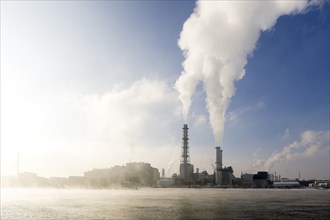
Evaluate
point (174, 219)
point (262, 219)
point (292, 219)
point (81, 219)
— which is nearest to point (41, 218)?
point (81, 219)

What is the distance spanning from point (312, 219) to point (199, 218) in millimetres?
23877

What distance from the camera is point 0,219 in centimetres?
→ 7806

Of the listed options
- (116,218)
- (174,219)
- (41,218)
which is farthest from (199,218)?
(41,218)

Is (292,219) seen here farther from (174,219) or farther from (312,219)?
(174,219)

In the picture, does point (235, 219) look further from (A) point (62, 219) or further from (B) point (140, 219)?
(A) point (62, 219)

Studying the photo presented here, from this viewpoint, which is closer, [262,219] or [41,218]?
[262,219]

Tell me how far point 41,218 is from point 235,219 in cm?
4289

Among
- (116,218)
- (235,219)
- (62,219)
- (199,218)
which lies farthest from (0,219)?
(235,219)

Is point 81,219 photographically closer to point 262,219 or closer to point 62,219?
point 62,219

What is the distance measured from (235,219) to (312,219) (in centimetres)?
1654

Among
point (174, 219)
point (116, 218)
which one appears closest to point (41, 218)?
point (116, 218)

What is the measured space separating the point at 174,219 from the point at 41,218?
30122 millimetres

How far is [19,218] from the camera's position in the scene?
79.5 meters

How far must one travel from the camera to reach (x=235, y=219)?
246 feet
